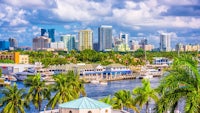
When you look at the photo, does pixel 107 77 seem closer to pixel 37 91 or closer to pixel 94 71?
pixel 94 71

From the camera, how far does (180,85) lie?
9.87m

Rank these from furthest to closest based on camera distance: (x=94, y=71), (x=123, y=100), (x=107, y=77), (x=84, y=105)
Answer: (x=107, y=77)
(x=94, y=71)
(x=123, y=100)
(x=84, y=105)

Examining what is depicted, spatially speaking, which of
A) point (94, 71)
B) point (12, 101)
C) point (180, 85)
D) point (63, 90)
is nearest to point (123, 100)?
point (63, 90)

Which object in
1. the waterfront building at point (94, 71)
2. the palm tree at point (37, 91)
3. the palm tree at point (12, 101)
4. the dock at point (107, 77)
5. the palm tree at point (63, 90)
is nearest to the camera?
the palm tree at point (12, 101)

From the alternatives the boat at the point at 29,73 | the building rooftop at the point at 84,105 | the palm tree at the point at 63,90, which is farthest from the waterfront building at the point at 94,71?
the building rooftop at the point at 84,105

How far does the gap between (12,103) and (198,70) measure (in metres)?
19.9

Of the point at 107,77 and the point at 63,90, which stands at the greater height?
the point at 63,90

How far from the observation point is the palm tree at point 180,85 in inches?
391

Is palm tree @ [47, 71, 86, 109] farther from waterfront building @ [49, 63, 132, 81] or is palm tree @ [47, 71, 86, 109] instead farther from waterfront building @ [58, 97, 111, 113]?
waterfront building @ [49, 63, 132, 81]

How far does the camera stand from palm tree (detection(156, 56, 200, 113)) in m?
9.93

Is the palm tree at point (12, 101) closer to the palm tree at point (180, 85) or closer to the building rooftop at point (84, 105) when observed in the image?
the building rooftop at point (84, 105)

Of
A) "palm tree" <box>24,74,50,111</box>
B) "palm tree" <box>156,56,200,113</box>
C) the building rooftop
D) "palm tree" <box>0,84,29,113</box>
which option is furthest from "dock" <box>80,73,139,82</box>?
"palm tree" <box>156,56,200,113</box>

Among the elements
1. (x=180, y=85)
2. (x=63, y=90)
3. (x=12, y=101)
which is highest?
(x=180, y=85)

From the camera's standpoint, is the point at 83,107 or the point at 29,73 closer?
the point at 83,107
